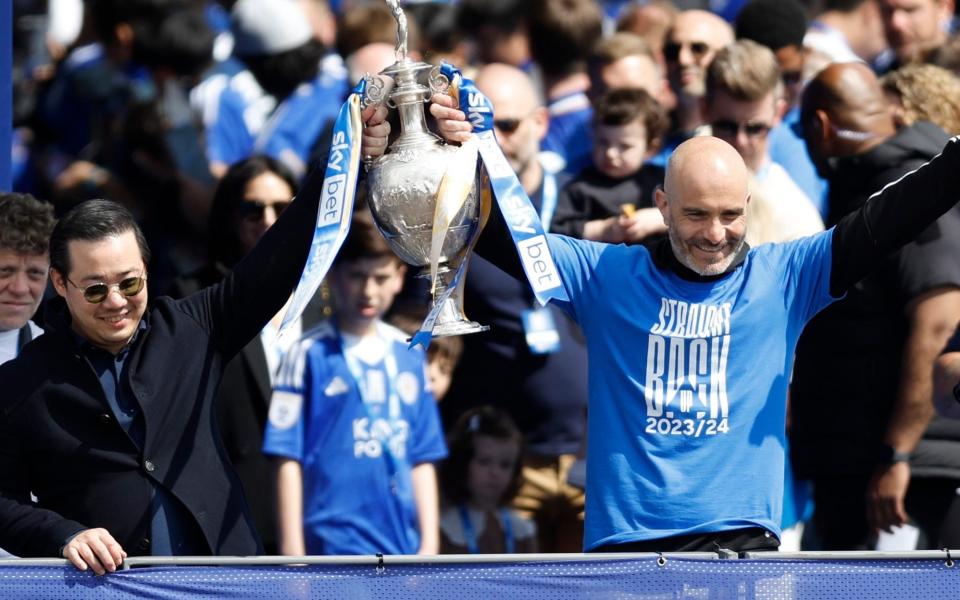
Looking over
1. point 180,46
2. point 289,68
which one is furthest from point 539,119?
point 180,46

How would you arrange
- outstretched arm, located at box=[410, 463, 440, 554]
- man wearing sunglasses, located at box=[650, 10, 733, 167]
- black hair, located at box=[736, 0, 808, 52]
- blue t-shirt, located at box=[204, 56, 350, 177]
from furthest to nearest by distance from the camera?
blue t-shirt, located at box=[204, 56, 350, 177], man wearing sunglasses, located at box=[650, 10, 733, 167], black hair, located at box=[736, 0, 808, 52], outstretched arm, located at box=[410, 463, 440, 554]

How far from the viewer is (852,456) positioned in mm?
5992

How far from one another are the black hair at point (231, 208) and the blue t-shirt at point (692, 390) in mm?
1988

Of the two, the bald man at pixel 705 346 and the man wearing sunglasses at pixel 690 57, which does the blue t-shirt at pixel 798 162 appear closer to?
the man wearing sunglasses at pixel 690 57

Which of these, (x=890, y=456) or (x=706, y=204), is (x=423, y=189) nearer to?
(x=706, y=204)

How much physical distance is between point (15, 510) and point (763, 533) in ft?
6.12

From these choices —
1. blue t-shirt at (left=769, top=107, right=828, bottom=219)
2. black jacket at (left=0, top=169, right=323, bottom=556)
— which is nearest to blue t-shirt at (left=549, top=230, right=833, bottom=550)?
black jacket at (left=0, top=169, right=323, bottom=556)

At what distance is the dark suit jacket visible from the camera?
593 cm

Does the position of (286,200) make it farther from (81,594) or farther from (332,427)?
(81,594)

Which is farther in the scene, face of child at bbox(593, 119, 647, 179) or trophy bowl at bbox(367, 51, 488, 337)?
face of child at bbox(593, 119, 647, 179)

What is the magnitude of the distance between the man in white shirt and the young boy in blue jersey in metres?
1.21

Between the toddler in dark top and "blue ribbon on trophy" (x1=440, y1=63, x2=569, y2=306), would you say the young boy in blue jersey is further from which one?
"blue ribbon on trophy" (x1=440, y1=63, x2=569, y2=306)

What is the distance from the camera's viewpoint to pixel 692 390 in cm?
439

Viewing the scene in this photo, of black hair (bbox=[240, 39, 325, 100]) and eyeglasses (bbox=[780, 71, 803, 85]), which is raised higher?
black hair (bbox=[240, 39, 325, 100])
